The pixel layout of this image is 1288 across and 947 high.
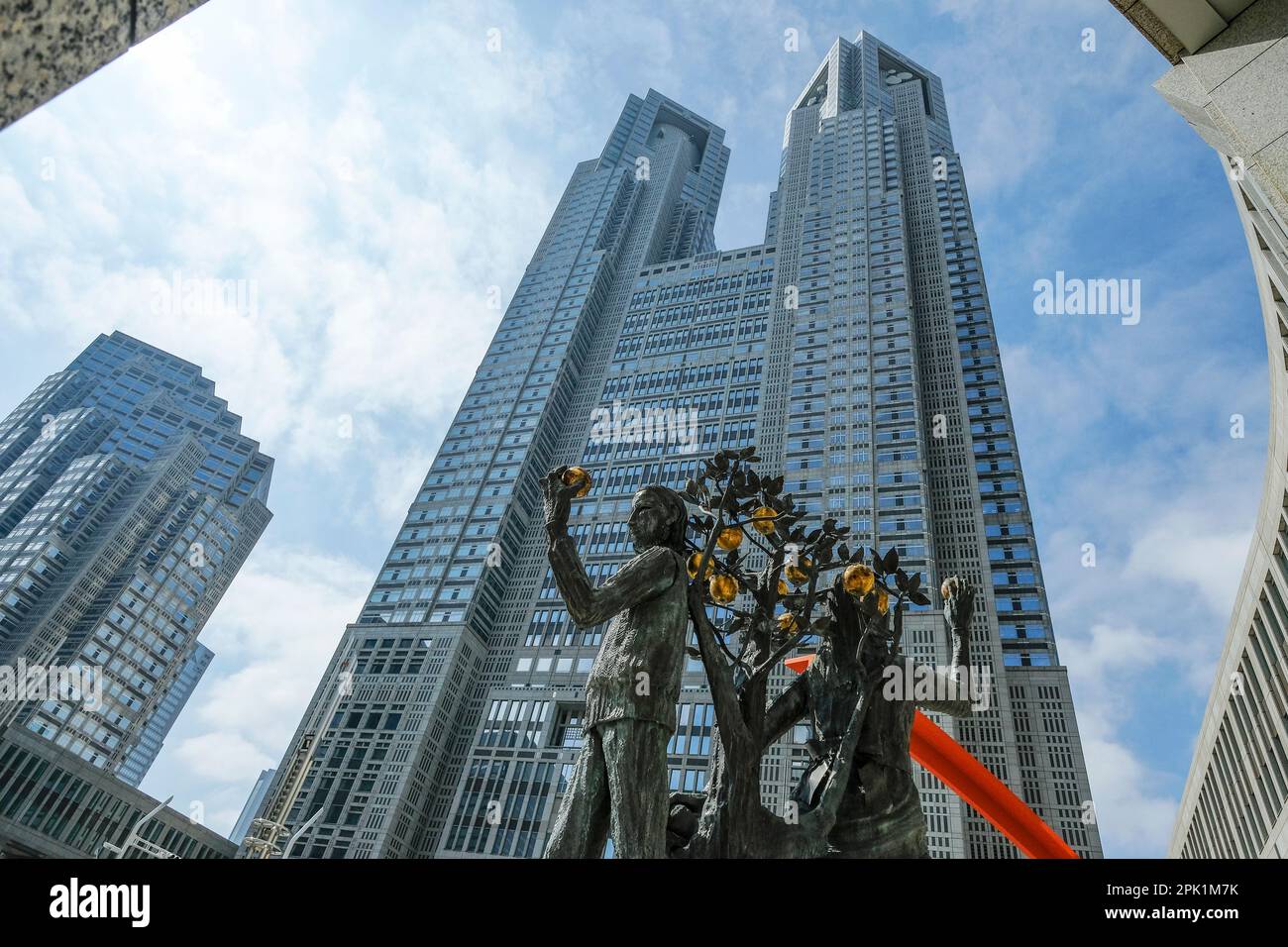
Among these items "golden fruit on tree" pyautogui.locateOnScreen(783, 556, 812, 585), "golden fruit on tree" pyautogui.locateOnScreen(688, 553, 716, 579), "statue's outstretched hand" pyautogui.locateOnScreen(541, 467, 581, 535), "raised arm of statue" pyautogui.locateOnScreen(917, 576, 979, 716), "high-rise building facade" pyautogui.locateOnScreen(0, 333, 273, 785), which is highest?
"high-rise building facade" pyautogui.locateOnScreen(0, 333, 273, 785)

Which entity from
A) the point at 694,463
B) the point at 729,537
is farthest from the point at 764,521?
the point at 694,463

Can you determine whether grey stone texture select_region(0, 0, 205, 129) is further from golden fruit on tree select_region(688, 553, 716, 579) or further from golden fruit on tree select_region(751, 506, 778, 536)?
golden fruit on tree select_region(751, 506, 778, 536)

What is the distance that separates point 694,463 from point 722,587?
2199 inches

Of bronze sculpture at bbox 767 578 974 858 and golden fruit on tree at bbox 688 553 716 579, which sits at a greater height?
golden fruit on tree at bbox 688 553 716 579

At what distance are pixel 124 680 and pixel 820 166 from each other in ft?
304

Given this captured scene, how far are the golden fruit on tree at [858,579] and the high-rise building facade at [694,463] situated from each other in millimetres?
33373

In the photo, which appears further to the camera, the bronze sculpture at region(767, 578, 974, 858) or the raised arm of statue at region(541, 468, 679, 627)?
the bronze sculpture at region(767, 578, 974, 858)

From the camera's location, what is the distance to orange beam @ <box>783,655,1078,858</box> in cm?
691

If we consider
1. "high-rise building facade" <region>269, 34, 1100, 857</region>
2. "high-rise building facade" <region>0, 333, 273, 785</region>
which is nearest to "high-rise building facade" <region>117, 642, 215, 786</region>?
"high-rise building facade" <region>0, 333, 273, 785</region>

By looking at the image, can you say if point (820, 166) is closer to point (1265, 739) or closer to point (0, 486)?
point (1265, 739)

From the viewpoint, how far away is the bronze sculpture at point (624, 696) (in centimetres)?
341

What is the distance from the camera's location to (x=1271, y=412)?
64.2 feet

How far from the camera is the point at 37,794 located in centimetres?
3769

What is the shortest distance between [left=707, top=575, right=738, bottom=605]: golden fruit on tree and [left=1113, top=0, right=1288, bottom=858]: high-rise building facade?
161 inches
